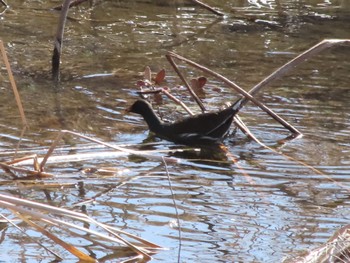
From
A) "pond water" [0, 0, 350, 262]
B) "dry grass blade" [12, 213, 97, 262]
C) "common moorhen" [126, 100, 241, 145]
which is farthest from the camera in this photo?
"common moorhen" [126, 100, 241, 145]

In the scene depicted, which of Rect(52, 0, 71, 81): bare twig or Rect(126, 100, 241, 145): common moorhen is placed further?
Rect(52, 0, 71, 81): bare twig

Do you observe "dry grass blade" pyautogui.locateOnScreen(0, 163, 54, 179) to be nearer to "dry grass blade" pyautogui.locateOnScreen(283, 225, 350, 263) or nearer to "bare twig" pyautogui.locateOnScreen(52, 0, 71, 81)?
"dry grass blade" pyautogui.locateOnScreen(283, 225, 350, 263)

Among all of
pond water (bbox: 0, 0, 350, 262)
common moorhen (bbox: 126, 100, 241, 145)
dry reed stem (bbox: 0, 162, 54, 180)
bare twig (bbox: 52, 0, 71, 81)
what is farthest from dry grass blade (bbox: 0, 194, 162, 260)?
bare twig (bbox: 52, 0, 71, 81)

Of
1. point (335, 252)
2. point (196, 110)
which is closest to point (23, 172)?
point (335, 252)

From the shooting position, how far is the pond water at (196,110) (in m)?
4.90

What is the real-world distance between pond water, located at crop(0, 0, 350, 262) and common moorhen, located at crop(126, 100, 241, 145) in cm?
10

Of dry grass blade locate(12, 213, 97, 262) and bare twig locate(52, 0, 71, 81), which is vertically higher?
bare twig locate(52, 0, 71, 81)

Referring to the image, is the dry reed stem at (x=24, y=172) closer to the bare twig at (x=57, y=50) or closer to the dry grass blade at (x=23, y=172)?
the dry grass blade at (x=23, y=172)

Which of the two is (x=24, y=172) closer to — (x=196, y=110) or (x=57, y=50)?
(x=196, y=110)

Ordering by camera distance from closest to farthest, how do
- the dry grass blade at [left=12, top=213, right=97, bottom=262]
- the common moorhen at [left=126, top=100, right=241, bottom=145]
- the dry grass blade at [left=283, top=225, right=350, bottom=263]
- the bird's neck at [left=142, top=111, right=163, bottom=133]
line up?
the dry grass blade at [left=283, top=225, right=350, bottom=263], the dry grass blade at [left=12, top=213, right=97, bottom=262], the common moorhen at [left=126, top=100, right=241, bottom=145], the bird's neck at [left=142, top=111, right=163, bottom=133]

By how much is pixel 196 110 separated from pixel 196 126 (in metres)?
0.87

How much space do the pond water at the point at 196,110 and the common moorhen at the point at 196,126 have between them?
10 centimetres

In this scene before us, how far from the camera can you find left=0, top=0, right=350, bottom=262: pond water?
4.90 metres

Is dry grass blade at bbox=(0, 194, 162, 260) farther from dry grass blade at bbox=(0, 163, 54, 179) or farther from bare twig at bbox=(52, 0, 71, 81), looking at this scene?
bare twig at bbox=(52, 0, 71, 81)
